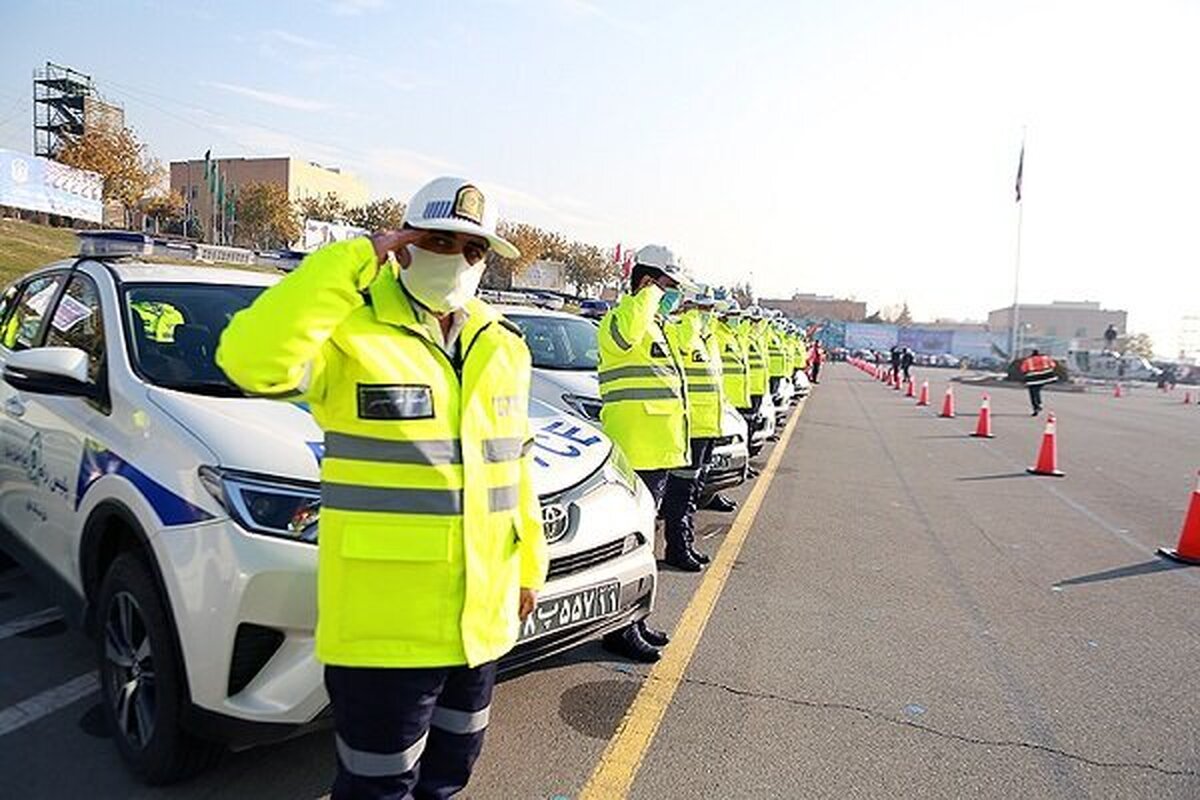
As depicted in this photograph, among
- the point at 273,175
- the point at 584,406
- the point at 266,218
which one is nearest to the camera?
the point at 584,406

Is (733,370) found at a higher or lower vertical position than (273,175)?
lower

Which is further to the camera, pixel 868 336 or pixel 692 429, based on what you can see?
pixel 868 336

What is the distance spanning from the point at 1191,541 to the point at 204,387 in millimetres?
7451

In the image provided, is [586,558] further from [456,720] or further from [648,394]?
[648,394]

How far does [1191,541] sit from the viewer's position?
7.03 m

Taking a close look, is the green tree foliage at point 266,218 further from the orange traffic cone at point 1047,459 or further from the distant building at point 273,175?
the orange traffic cone at point 1047,459

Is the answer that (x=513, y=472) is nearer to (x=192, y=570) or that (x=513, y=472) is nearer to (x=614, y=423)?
(x=192, y=570)

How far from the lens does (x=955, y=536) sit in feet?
24.6

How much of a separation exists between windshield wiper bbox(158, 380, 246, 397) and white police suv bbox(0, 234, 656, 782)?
0.5 inches

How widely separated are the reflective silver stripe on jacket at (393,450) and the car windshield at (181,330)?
1503mm

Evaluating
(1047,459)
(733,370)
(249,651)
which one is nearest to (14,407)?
(249,651)

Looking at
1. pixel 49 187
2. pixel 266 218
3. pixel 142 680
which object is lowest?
pixel 142 680

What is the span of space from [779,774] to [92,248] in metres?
3.94

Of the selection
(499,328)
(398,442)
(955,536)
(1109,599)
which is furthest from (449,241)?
(955,536)
